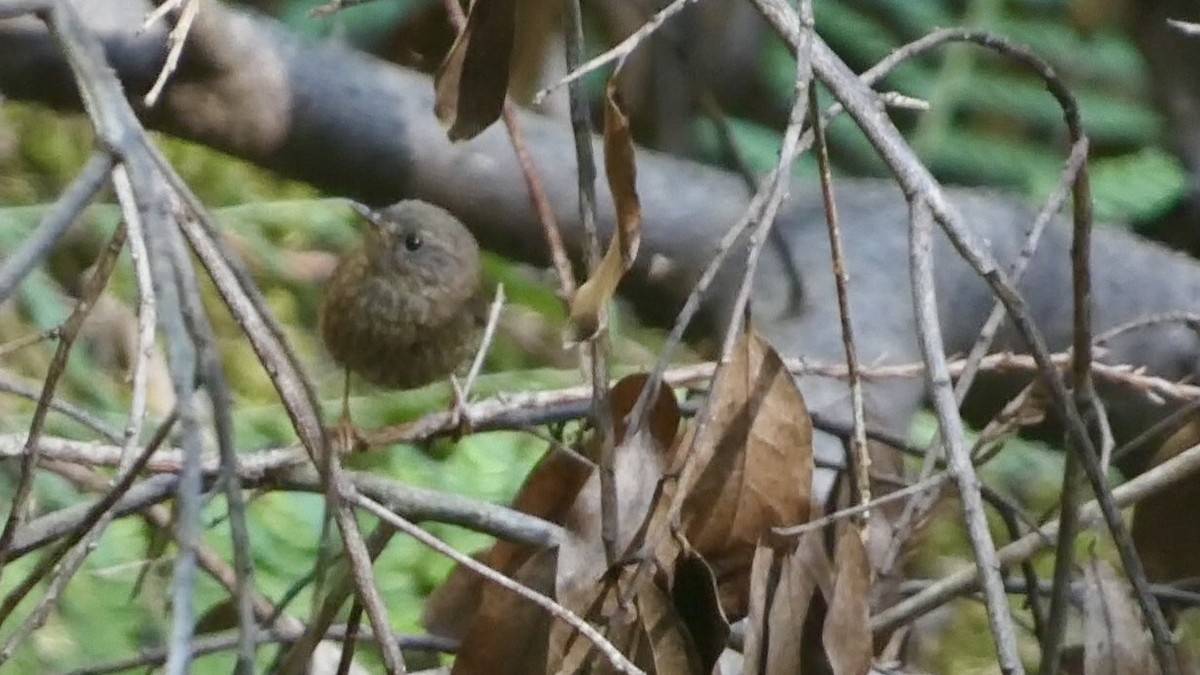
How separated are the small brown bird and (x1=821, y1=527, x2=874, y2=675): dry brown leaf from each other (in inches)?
40.3

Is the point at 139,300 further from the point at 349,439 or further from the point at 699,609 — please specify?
the point at 349,439

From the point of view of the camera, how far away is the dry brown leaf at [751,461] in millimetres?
1031

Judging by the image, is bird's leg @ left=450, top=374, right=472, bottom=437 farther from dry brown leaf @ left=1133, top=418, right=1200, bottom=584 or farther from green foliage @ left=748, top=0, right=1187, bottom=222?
green foliage @ left=748, top=0, right=1187, bottom=222

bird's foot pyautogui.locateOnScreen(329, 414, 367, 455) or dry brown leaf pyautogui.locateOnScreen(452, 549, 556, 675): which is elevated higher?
bird's foot pyautogui.locateOnScreen(329, 414, 367, 455)

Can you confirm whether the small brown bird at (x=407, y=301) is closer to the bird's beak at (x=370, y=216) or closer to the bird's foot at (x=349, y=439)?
the bird's beak at (x=370, y=216)

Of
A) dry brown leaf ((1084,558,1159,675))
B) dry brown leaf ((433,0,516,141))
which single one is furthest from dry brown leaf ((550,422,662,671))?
dry brown leaf ((1084,558,1159,675))

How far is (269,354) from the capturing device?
0.87 meters

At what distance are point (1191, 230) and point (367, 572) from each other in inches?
98.9

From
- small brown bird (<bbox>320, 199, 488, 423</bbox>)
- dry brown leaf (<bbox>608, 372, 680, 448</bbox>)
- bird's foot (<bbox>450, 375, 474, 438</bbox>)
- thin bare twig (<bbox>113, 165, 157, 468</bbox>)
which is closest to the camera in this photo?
thin bare twig (<bbox>113, 165, 157, 468</bbox>)

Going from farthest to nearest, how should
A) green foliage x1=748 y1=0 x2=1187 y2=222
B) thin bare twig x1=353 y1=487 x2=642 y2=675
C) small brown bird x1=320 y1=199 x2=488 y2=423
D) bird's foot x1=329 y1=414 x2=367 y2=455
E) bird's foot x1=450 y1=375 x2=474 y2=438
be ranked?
green foliage x1=748 y1=0 x2=1187 y2=222 < small brown bird x1=320 y1=199 x2=488 y2=423 < bird's foot x1=329 y1=414 x2=367 y2=455 < bird's foot x1=450 y1=375 x2=474 y2=438 < thin bare twig x1=353 y1=487 x2=642 y2=675

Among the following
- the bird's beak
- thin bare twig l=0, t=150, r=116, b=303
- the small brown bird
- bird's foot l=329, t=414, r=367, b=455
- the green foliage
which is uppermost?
the green foliage

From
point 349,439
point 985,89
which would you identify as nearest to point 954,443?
point 349,439

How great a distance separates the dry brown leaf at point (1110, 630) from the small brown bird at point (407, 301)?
97 cm

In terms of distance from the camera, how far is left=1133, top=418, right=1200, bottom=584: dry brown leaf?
1517 mm
